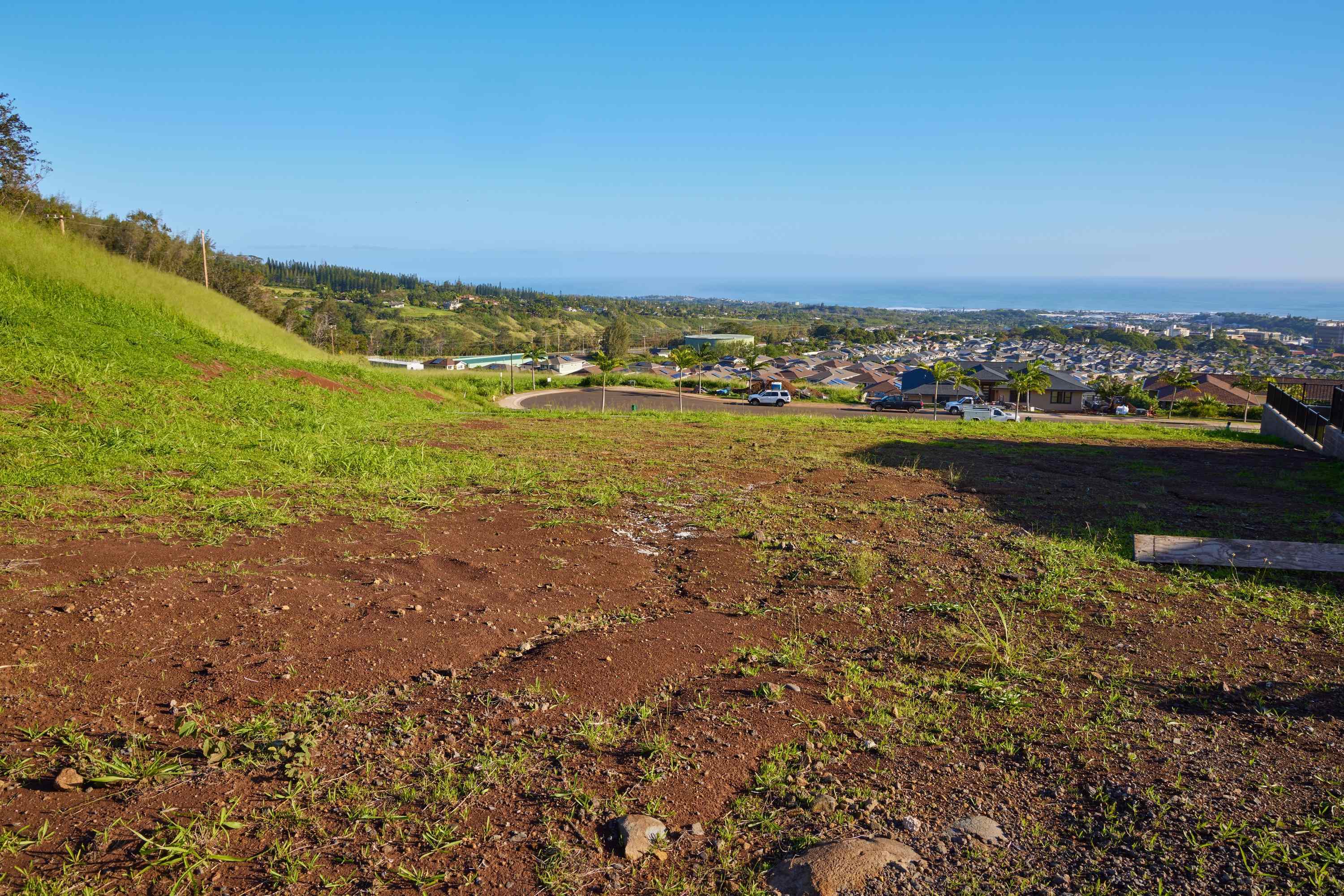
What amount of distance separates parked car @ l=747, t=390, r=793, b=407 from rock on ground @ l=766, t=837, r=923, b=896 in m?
39.2

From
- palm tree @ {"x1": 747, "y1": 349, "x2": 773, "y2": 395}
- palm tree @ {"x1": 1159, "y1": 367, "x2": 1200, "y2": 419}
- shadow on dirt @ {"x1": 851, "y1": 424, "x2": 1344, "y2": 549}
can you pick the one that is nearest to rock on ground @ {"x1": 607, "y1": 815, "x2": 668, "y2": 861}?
shadow on dirt @ {"x1": 851, "y1": 424, "x2": 1344, "y2": 549}

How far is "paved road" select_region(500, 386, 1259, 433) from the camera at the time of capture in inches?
1357

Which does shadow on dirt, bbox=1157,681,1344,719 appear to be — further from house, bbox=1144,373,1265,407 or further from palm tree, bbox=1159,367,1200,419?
palm tree, bbox=1159,367,1200,419

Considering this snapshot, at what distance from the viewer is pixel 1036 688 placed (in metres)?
4.32

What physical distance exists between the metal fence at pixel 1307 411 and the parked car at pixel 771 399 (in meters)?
23.9

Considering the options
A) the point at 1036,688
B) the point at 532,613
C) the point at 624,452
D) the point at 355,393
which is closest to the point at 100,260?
the point at 355,393

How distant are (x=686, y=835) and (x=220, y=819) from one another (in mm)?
1730

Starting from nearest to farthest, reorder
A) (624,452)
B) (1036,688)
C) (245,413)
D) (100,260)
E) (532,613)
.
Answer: (1036,688) → (532,613) → (245,413) → (624,452) → (100,260)

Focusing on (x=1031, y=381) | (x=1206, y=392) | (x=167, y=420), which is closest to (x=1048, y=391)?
(x=1206, y=392)

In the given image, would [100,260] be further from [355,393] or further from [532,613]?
[532,613]

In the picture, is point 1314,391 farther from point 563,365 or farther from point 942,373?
point 563,365

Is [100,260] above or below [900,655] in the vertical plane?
above

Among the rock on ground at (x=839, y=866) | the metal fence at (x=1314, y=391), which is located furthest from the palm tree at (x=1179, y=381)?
the rock on ground at (x=839, y=866)

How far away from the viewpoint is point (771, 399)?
4225 centimetres
